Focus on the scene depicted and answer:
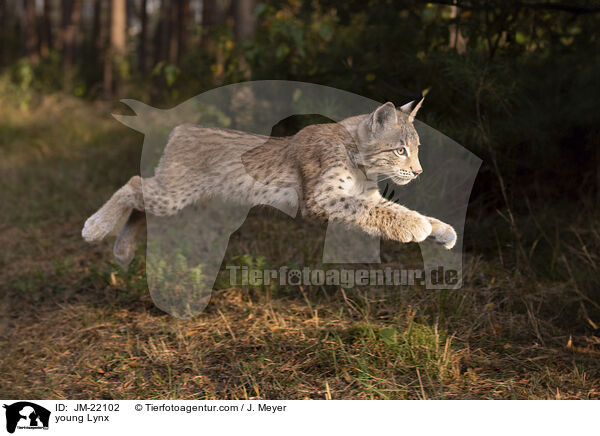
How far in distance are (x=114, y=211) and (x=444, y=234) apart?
94.0 inches

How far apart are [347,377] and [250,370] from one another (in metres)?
0.68

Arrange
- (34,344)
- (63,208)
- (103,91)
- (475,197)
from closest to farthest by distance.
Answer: (34,344) → (475,197) → (63,208) → (103,91)

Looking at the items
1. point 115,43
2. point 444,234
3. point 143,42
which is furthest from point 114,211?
point 143,42

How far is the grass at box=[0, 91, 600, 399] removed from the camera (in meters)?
3.70

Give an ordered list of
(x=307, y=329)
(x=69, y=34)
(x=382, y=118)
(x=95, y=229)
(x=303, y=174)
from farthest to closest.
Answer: (x=69, y=34)
(x=307, y=329)
(x=95, y=229)
(x=303, y=174)
(x=382, y=118)

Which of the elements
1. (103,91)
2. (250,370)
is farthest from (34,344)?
→ (103,91)

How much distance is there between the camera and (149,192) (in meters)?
3.97

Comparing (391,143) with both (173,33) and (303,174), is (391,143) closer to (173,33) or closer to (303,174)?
(303,174)

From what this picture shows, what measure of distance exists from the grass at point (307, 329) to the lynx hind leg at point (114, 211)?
3.12 ft

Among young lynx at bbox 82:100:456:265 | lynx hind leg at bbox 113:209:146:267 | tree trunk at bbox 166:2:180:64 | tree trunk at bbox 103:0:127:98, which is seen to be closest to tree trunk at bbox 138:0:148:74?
tree trunk at bbox 166:2:180:64

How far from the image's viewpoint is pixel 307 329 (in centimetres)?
430

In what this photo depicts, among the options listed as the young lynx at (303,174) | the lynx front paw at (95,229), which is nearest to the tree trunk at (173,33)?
the young lynx at (303,174)

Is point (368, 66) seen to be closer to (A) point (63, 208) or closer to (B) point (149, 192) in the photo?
(B) point (149, 192)
